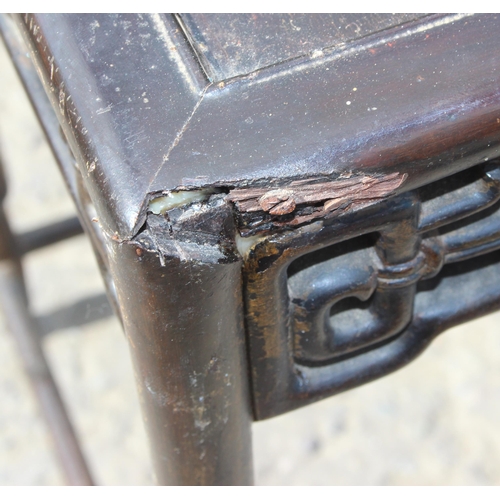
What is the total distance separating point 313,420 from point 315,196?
42.7 inches

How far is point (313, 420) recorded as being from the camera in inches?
58.6

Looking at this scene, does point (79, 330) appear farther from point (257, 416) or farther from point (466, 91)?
point (466, 91)

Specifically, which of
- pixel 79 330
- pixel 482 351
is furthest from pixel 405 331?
pixel 79 330

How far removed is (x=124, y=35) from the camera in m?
0.54

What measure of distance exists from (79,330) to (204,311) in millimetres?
1144

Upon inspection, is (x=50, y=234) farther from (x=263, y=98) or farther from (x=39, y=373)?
(x=263, y=98)

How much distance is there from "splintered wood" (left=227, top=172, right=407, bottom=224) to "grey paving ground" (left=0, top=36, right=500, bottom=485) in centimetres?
104

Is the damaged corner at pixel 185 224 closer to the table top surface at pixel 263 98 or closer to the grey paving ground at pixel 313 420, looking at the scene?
the table top surface at pixel 263 98

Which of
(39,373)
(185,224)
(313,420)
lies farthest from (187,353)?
(313,420)

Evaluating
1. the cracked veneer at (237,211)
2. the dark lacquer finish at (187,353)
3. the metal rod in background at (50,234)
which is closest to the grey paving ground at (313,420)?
the metal rod in background at (50,234)

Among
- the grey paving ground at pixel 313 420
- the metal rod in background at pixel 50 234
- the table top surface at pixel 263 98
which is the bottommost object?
the grey paving ground at pixel 313 420

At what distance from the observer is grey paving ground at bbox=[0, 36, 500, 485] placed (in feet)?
4.67

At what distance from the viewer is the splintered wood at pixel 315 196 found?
0.47m

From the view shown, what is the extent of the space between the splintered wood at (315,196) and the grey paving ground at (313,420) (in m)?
1.04
